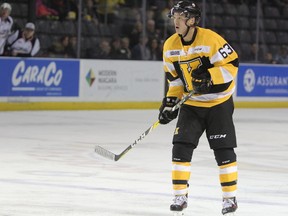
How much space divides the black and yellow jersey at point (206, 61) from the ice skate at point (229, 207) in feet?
2.04

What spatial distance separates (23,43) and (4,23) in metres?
0.47

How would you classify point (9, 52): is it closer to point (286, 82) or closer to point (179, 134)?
point (286, 82)

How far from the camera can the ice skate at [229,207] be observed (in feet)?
19.7

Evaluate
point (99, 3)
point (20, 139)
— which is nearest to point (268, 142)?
point (20, 139)

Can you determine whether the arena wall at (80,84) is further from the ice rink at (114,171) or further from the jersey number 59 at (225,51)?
the jersey number 59 at (225,51)

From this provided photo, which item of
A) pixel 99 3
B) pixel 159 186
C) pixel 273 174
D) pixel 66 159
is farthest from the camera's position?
pixel 99 3

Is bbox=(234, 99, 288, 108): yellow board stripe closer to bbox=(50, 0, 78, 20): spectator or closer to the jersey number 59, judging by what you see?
bbox=(50, 0, 78, 20): spectator

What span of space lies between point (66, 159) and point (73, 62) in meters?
7.08

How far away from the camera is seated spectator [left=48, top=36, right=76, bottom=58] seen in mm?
16469

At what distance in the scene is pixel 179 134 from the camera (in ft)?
20.1

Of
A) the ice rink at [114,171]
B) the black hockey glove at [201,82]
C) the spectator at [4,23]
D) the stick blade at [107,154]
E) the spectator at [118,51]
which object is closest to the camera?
the black hockey glove at [201,82]

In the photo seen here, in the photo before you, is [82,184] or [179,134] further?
[82,184]

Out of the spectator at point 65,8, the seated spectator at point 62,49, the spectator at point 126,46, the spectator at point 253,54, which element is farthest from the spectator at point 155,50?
the spectator at point 253,54

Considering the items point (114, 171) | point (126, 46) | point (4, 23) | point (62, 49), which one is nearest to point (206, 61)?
point (114, 171)
